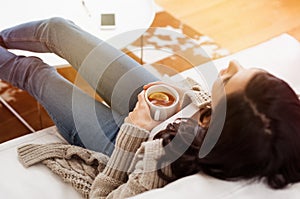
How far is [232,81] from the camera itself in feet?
3.35

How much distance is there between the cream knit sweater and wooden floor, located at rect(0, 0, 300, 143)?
134cm

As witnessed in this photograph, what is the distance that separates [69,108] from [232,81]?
599mm

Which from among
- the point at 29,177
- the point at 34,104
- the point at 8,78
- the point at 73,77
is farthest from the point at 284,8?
the point at 29,177

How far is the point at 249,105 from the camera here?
3.12 ft

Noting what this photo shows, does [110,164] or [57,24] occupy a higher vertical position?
[57,24]

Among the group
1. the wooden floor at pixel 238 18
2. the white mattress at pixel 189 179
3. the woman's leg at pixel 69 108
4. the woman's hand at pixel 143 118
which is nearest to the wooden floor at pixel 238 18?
the wooden floor at pixel 238 18

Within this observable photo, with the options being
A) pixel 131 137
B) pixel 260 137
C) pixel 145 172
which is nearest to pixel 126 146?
pixel 131 137

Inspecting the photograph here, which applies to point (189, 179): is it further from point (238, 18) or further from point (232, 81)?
point (238, 18)

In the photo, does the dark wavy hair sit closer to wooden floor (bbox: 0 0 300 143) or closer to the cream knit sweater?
the cream knit sweater

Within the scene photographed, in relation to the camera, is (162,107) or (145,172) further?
(162,107)

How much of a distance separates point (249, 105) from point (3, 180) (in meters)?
0.69

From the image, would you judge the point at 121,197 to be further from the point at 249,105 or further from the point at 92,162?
the point at 249,105

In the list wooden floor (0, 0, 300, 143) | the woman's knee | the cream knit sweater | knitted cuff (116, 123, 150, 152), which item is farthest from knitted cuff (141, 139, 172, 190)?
wooden floor (0, 0, 300, 143)

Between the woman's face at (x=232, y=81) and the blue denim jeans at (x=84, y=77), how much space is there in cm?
41
